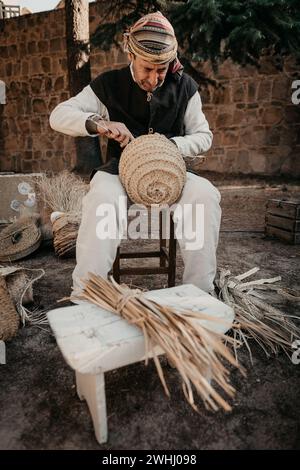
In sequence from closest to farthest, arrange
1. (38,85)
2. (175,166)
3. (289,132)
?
(175,166)
(289,132)
(38,85)

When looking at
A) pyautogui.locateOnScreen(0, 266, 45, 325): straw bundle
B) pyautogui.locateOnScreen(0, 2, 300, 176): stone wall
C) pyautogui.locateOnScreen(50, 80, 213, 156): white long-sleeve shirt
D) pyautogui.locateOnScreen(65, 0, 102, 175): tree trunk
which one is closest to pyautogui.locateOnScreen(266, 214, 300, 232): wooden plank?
pyautogui.locateOnScreen(50, 80, 213, 156): white long-sleeve shirt

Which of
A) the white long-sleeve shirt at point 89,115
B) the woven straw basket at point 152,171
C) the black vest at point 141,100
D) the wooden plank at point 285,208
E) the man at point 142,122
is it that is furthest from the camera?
the wooden plank at point 285,208

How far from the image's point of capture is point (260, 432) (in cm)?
125

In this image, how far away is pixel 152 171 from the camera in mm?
1684

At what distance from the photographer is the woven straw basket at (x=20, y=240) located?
304cm

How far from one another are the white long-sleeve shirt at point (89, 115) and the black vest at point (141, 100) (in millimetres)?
50

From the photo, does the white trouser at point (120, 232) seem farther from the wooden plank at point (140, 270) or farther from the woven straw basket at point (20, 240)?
the woven straw basket at point (20, 240)

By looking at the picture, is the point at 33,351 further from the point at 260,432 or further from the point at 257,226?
the point at 257,226

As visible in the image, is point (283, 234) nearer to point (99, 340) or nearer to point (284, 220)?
point (284, 220)

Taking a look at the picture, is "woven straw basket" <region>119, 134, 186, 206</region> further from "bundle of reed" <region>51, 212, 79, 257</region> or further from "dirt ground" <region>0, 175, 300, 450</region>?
"bundle of reed" <region>51, 212, 79, 257</region>

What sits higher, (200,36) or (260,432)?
(200,36)

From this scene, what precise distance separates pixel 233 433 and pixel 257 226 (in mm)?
3176

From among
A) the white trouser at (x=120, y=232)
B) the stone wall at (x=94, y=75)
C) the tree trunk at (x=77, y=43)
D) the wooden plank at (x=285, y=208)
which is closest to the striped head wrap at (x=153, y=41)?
the white trouser at (x=120, y=232)
